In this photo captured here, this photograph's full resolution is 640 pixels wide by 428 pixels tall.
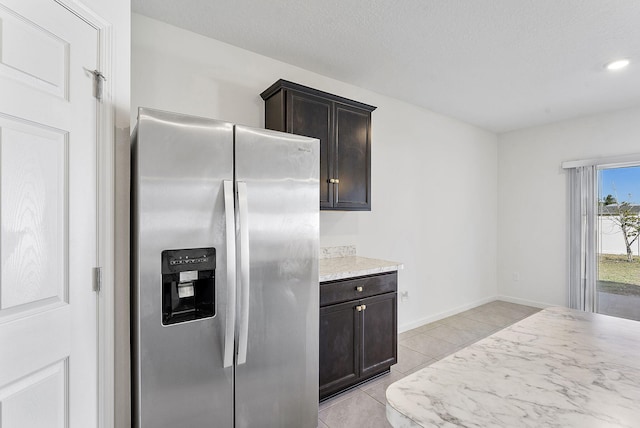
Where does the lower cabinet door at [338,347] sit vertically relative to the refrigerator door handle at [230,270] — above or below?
below

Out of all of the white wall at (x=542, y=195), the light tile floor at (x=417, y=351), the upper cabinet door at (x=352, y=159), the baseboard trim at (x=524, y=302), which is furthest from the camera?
the baseboard trim at (x=524, y=302)

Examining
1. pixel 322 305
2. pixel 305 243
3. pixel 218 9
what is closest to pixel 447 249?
pixel 322 305

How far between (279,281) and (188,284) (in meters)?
0.47

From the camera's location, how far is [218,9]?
6.59 ft

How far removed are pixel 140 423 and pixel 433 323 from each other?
11.2ft

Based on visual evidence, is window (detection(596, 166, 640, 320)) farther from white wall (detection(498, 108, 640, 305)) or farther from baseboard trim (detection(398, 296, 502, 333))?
baseboard trim (detection(398, 296, 502, 333))

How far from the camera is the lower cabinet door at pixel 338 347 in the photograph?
216 centimetres

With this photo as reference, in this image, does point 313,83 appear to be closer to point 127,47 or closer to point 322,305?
point 127,47

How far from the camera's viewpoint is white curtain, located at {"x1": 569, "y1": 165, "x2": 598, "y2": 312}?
13.3ft

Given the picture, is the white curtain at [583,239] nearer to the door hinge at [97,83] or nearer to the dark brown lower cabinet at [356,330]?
the dark brown lower cabinet at [356,330]

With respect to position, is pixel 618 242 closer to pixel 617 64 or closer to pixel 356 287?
pixel 617 64

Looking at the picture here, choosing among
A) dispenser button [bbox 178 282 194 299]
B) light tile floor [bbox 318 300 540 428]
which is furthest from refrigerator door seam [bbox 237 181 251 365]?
light tile floor [bbox 318 300 540 428]

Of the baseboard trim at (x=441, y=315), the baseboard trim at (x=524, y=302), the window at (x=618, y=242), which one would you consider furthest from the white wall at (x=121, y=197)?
the window at (x=618, y=242)

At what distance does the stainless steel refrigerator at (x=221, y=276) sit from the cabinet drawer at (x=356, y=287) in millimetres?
314
